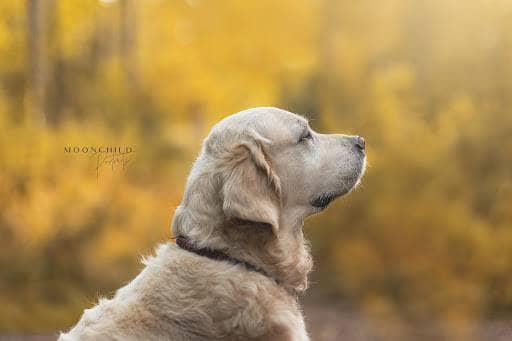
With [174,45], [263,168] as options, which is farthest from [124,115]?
[263,168]

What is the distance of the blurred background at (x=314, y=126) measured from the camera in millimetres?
9375

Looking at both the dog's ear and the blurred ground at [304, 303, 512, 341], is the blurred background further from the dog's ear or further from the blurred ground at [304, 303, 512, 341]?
the dog's ear

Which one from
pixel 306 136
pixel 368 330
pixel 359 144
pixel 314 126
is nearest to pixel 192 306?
pixel 306 136

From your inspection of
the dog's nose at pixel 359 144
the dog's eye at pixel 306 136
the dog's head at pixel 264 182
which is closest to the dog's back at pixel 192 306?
the dog's head at pixel 264 182

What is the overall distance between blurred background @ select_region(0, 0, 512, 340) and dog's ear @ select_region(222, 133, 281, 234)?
5.91 m

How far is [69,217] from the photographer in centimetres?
935

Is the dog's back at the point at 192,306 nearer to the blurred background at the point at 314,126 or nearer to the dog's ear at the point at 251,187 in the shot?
the dog's ear at the point at 251,187

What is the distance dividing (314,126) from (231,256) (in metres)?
6.32

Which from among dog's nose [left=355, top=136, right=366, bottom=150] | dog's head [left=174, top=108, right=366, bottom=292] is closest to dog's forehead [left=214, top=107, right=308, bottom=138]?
dog's head [left=174, top=108, right=366, bottom=292]

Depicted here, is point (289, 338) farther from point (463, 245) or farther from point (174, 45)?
point (174, 45)

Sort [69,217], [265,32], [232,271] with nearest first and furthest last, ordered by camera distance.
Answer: [232,271] → [69,217] → [265,32]

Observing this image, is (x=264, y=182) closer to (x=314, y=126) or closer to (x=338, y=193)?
(x=338, y=193)

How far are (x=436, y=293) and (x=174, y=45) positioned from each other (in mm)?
4792

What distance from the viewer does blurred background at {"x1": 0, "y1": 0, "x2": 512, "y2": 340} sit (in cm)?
938
